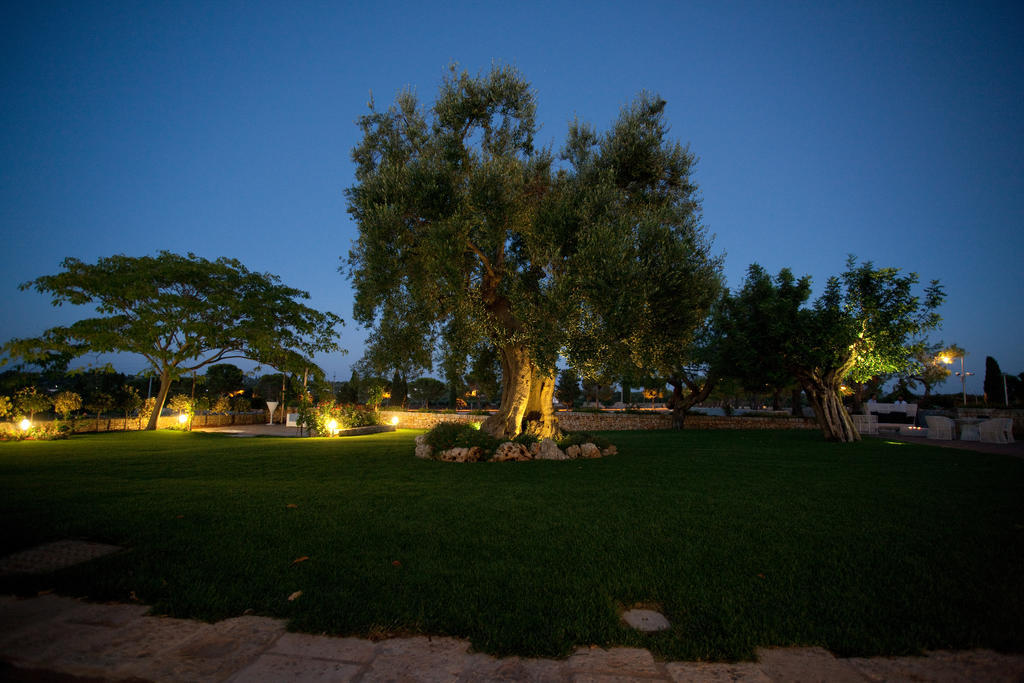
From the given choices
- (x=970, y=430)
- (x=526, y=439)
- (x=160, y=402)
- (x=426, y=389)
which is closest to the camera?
(x=526, y=439)

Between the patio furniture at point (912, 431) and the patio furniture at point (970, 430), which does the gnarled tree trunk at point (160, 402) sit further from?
the patio furniture at point (912, 431)

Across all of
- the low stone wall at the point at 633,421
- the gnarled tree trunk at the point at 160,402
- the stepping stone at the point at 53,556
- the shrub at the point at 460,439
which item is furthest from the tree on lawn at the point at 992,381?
the gnarled tree trunk at the point at 160,402

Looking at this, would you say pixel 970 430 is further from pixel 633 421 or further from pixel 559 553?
pixel 559 553

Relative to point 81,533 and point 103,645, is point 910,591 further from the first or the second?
point 81,533

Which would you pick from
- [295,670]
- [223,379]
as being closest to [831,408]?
[295,670]

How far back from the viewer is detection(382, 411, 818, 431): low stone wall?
2725 centimetres

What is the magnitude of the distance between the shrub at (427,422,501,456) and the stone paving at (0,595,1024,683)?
9091mm

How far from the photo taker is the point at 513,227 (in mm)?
11820

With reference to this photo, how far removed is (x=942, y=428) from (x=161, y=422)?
39.6 meters

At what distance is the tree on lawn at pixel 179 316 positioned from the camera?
19.0 metres

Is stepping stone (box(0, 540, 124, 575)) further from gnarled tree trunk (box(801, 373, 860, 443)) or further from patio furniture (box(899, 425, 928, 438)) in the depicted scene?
patio furniture (box(899, 425, 928, 438))

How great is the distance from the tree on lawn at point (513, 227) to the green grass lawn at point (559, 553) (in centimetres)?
452

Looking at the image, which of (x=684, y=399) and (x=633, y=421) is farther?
(x=633, y=421)

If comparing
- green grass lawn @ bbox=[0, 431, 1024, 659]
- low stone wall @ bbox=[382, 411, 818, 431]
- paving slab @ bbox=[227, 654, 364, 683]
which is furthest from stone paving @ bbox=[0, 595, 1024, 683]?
low stone wall @ bbox=[382, 411, 818, 431]
